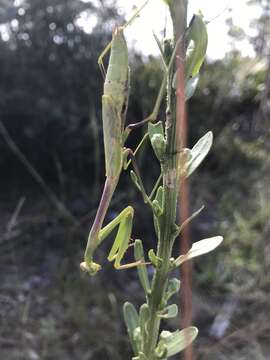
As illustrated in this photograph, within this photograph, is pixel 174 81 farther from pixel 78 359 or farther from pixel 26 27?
pixel 26 27

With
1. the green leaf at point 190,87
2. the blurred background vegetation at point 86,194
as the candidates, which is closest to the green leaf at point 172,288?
the green leaf at point 190,87

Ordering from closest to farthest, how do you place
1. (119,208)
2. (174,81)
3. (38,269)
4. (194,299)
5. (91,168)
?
(174,81), (194,299), (38,269), (119,208), (91,168)

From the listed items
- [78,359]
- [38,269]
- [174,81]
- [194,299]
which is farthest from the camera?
[38,269]

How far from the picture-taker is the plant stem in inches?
14.5

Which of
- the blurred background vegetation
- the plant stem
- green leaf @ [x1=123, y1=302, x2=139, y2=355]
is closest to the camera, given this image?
the plant stem

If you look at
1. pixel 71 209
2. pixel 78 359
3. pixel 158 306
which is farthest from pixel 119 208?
pixel 158 306

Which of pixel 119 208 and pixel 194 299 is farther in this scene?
pixel 119 208

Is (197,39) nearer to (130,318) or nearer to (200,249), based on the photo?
(200,249)

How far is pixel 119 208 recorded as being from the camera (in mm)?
1938

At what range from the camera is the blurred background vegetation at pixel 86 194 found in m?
1.48

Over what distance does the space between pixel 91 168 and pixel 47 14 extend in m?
0.58

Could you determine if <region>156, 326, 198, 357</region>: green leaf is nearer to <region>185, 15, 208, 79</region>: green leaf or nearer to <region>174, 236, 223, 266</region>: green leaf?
<region>174, 236, 223, 266</region>: green leaf

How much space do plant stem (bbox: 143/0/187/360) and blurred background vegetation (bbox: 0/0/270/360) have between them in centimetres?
99

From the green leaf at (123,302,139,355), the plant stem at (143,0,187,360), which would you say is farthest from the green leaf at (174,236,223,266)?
the green leaf at (123,302,139,355)
